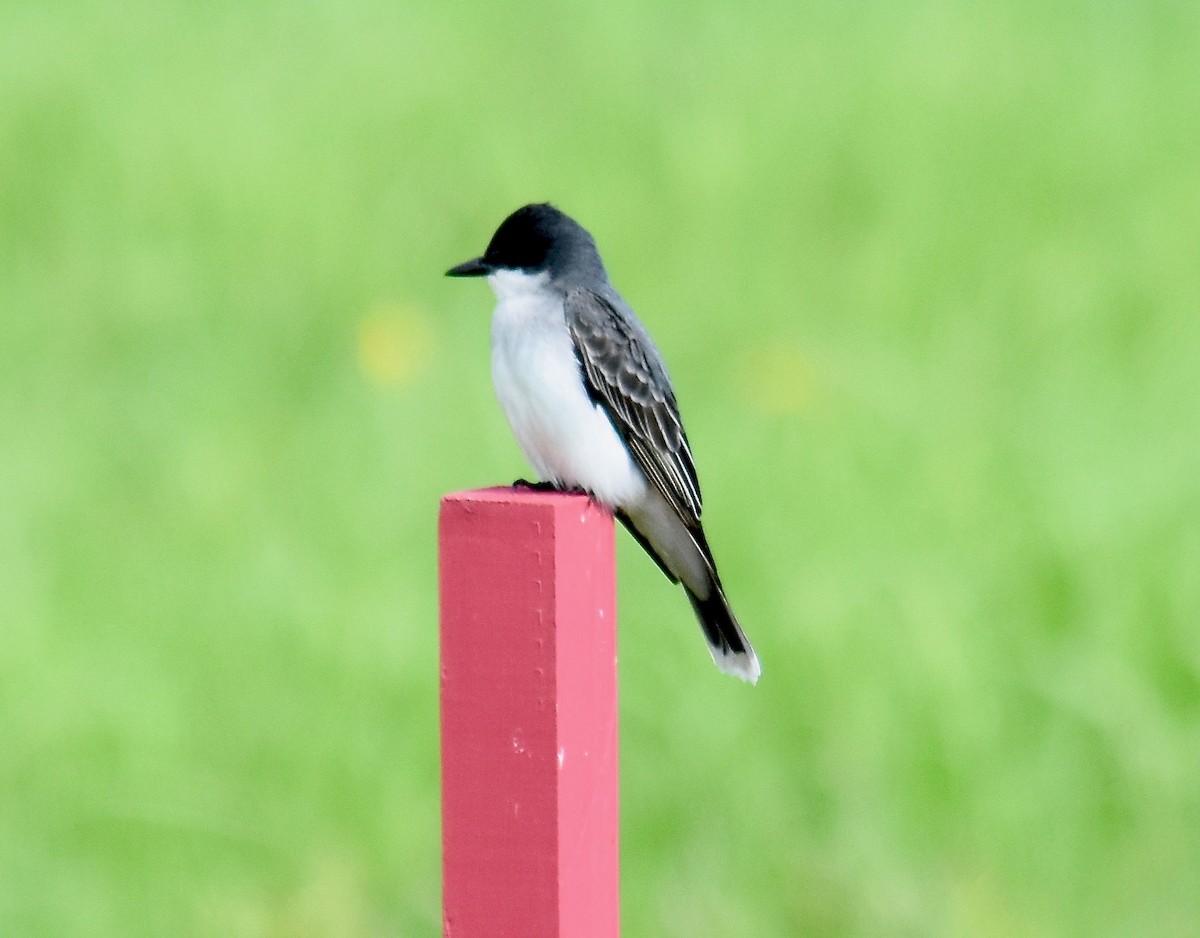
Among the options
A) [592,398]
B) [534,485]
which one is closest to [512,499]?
[534,485]

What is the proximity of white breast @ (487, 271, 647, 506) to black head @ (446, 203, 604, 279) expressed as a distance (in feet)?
0.31

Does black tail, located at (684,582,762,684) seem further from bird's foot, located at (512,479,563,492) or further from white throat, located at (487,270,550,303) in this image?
white throat, located at (487,270,550,303)

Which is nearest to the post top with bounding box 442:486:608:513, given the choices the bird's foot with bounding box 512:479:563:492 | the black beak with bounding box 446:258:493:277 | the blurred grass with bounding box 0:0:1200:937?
the bird's foot with bounding box 512:479:563:492

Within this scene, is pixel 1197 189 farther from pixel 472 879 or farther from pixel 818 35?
pixel 472 879

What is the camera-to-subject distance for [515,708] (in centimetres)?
285

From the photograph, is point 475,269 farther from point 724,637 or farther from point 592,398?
point 724,637

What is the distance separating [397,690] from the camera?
18.1ft

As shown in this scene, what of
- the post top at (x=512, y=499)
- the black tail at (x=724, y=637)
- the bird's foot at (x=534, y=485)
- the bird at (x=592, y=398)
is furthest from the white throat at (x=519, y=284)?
the post top at (x=512, y=499)

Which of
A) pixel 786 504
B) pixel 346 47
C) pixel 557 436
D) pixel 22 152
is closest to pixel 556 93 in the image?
pixel 346 47

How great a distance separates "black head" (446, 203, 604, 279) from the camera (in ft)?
14.4

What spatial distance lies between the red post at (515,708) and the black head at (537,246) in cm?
151

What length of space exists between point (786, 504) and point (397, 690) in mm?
1468

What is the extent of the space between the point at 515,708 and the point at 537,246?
5.66 feet

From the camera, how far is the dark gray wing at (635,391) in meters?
4.24
